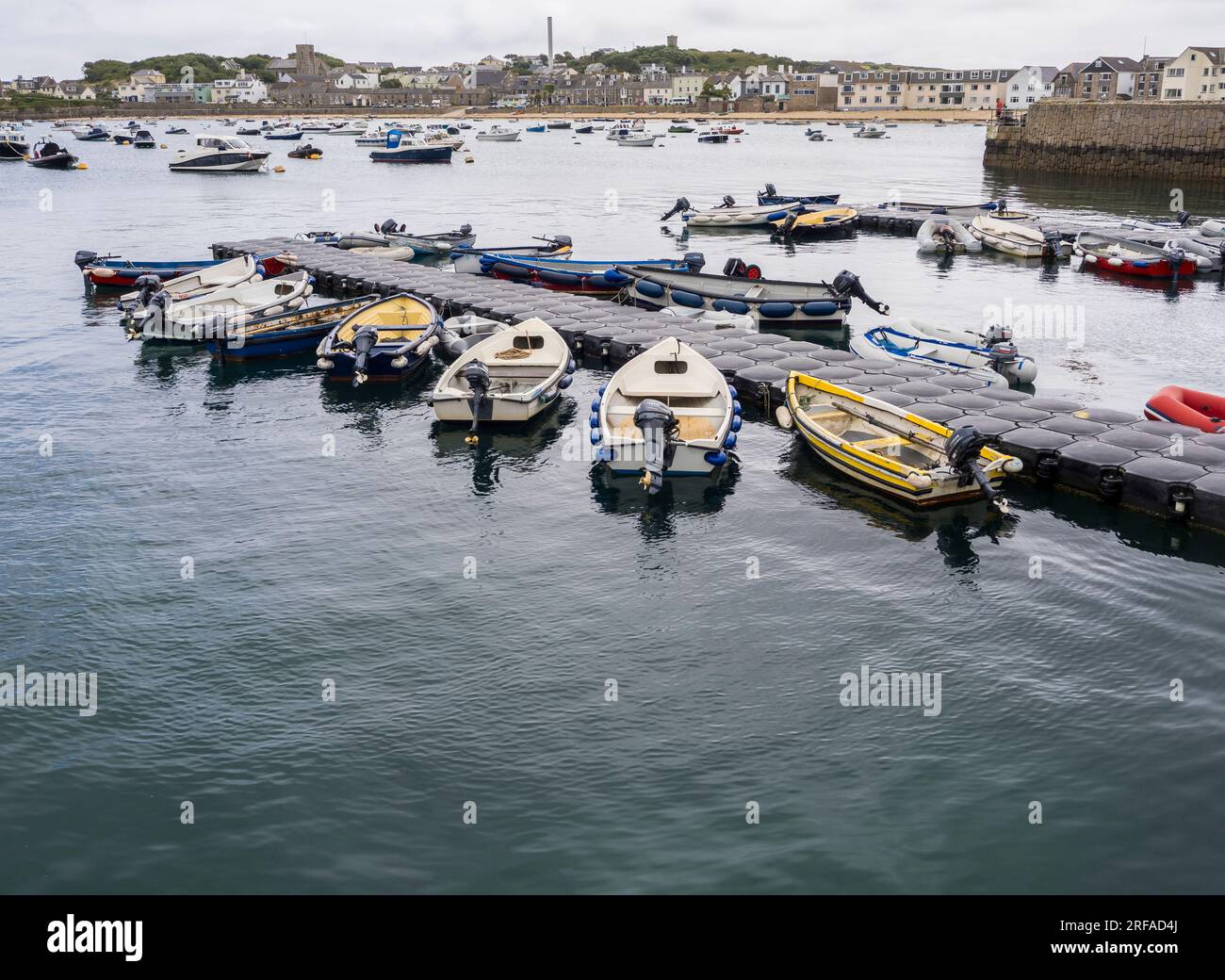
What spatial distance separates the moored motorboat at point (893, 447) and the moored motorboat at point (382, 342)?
12715 millimetres

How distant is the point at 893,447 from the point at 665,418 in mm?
5706

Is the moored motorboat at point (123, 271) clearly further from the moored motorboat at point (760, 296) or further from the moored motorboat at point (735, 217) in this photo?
the moored motorboat at point (735, 217)

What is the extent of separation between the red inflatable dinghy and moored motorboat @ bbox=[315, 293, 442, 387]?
861 inches

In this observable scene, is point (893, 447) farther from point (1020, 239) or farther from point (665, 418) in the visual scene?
point (1020, 239)

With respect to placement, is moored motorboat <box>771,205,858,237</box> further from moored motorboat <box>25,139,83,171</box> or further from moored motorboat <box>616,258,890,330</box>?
moored motorboat <box>25,139,83,171</box>

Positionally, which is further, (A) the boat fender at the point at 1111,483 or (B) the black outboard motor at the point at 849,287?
(B) the black outboard motor at the point at 849,287

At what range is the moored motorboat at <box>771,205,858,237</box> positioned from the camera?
71.9 metres

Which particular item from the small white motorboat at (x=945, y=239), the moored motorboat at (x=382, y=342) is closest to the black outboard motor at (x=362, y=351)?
the moored motorboat at (x=382, y=342)

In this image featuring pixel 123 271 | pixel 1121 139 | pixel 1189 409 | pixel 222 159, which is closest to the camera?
pixel 1189 409

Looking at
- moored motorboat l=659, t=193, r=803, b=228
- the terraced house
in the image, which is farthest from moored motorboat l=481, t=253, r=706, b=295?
the terraced house

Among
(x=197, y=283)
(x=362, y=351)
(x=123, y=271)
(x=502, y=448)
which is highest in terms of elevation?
(x=123, y=271)

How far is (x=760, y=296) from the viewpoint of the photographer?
141 ft

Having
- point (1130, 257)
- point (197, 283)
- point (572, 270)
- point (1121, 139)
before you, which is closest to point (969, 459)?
point (572, 270)

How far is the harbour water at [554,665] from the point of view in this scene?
1329 cm
